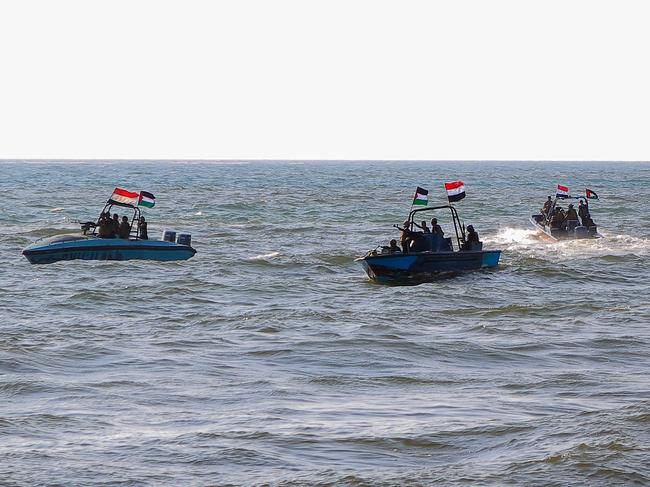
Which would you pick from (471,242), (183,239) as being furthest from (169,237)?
(471,242)

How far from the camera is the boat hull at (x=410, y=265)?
29.1m

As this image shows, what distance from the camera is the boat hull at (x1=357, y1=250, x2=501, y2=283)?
29062 mm

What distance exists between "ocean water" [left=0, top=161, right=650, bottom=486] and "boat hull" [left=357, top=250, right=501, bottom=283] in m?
0.41

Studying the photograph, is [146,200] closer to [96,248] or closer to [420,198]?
[96,248]

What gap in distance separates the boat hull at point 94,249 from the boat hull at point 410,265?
837 cm

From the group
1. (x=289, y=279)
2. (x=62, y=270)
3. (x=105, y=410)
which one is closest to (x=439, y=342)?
(x=105, y=410)

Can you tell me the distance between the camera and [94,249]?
3441 centimetres

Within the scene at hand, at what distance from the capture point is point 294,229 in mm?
52688

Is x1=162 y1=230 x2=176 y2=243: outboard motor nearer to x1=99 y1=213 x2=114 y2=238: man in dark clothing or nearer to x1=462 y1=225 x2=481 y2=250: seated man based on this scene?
x1=99 y1=213 x2=114 y2=238: man in dark clothing

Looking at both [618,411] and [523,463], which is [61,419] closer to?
[523,463]

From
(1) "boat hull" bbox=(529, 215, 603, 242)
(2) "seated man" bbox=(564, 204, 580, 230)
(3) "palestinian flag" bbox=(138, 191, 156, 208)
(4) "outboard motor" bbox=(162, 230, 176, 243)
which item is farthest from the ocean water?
(2) "seated man" bbox=(564, 204, 580, 230)

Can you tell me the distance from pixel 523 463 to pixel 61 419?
6102 millimetres

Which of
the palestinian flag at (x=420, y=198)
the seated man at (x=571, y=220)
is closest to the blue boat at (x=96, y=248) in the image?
the palestinian flag at (x=420, y=198)

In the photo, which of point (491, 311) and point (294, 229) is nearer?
point (491, 311)
